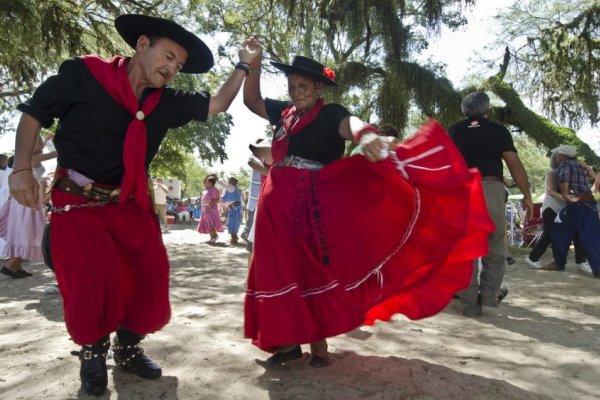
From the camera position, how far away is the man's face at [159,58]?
2.79 meters

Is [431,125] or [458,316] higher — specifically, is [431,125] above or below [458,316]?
above

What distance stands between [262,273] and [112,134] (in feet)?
3.80

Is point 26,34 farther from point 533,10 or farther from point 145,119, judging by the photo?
point 533,10

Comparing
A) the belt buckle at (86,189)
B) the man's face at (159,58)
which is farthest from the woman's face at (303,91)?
the belt buckle at (86,189)

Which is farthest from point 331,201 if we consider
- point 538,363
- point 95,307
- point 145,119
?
point 538,363

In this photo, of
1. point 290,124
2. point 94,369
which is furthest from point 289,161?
point 94,369

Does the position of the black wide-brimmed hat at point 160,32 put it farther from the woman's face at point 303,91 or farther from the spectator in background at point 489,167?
the spectator in background at point 489,167

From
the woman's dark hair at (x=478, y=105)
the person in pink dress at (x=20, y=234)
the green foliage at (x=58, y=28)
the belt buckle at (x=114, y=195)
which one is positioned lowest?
the person in pink dress at (x=20, y=234)

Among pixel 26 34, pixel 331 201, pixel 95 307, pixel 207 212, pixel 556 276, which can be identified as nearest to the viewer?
pixel 95 307

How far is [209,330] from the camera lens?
3.97m

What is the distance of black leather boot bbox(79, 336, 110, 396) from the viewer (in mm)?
2660

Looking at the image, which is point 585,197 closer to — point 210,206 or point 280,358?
point 280,358

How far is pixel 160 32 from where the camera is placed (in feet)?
9.25

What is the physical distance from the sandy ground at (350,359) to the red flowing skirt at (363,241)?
0.32 m
